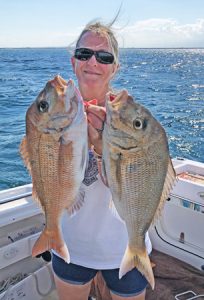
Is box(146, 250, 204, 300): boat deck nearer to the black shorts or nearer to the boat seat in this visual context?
the boat seat

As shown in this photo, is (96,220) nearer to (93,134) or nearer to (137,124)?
(93,134)

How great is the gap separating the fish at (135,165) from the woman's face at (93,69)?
454 mm

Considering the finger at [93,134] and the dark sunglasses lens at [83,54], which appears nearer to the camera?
the finger at [93,134]

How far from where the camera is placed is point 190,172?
4547mm

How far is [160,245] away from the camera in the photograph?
14.6ft

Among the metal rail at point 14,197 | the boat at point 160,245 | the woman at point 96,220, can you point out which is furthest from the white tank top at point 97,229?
the metal rail at point 14,197

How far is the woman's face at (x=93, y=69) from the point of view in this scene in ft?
7.55

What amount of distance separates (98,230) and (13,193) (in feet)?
5.12

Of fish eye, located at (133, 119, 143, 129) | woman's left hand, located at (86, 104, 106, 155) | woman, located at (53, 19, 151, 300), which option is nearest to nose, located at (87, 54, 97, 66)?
woman, located at (53, 19, 151, 300)

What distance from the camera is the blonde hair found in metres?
2.40

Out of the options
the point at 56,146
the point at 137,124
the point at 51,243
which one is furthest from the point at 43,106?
the point at 51,243

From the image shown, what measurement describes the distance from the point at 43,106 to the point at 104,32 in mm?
789

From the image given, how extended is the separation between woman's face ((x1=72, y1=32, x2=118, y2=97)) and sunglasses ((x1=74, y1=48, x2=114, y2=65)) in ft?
0.06

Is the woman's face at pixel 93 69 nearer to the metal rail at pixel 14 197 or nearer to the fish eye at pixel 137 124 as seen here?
the fish eye at pixel 137 124
